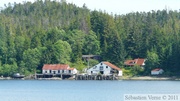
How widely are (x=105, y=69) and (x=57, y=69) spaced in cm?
824

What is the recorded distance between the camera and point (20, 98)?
5419cm

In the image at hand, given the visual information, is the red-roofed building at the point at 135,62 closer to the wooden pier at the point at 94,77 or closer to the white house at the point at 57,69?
the wooden pier at the point at 94,77

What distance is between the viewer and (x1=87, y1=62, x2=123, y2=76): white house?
10251 centimetres

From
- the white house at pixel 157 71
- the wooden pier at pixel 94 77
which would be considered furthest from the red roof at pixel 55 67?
the white house at pixel 157 71

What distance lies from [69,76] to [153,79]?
16678 millimetres

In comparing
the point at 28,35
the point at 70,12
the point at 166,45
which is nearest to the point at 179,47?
the point at 166,45

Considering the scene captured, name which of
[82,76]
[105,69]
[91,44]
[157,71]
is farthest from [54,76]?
[157,71]

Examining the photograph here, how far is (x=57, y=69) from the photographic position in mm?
105750

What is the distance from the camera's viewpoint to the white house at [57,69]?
10512 centimetres

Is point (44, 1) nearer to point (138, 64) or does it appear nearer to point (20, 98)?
point (138, 64)

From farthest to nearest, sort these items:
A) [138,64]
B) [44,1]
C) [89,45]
→ [44,1] < [89,45] < [138,64]

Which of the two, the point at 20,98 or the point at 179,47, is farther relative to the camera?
the point at 179,47

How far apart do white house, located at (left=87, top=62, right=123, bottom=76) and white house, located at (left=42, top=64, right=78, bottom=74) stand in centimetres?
289

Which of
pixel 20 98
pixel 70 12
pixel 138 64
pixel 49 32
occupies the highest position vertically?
pixel 70 12
